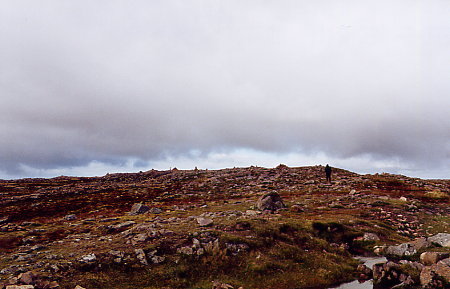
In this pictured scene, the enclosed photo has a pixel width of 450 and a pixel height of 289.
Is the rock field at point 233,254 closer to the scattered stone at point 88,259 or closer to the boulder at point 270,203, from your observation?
the scattered stone at point 88,259

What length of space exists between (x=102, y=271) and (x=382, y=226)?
27420mm

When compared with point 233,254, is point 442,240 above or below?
above

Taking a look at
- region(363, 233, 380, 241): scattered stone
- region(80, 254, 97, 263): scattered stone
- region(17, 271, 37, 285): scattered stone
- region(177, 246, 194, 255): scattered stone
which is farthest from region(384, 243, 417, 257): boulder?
region(17, 271, 37, 285): scattered stone

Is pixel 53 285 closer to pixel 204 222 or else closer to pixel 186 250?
pixel 186 250

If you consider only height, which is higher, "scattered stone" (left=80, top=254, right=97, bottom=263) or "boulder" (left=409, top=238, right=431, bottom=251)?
"boulder" (left=409, top=238, right=431, bottom=251)

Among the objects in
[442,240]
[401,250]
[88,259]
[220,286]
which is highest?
[442,240]

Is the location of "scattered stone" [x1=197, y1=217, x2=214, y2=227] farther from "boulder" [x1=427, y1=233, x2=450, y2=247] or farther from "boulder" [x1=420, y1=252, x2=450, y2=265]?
"boulder" [x1=427, y1=233, x2=450, y2=247]

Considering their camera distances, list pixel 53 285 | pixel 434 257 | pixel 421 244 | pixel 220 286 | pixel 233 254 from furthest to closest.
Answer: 1. pixel 421 244
2. pixel 233 254
3. pixel 434 257
4. pixel 220 286
5. pixel 53 285

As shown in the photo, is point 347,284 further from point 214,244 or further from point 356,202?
point 356,202

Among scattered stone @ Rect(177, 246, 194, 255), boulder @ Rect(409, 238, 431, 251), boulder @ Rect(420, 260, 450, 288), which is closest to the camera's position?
boulder @ Rect(420, 260, 450, 288)

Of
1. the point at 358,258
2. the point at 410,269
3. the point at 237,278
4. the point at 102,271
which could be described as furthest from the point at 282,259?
the point at 102,271

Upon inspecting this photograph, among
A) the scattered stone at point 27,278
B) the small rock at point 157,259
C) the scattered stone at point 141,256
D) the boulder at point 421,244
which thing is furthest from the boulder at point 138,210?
the boulder at point 421,244

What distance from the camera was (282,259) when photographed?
65.7ft

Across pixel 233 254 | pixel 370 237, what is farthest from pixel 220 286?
pixel 370 237
